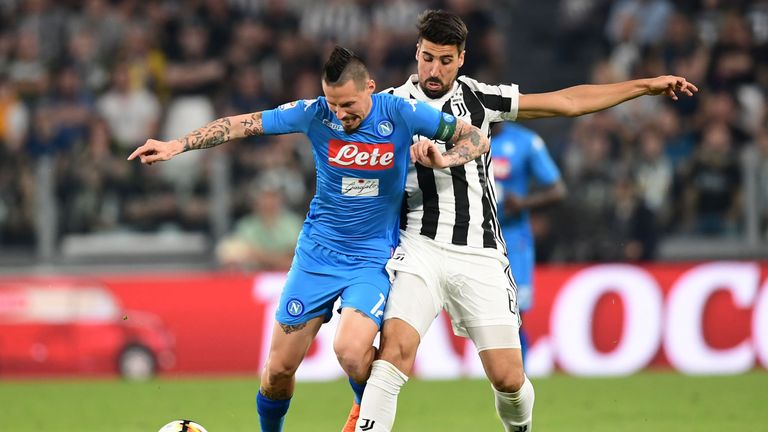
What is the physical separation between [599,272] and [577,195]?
0.91 m

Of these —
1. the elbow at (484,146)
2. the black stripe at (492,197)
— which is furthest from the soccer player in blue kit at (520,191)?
the elbow at (484,146)

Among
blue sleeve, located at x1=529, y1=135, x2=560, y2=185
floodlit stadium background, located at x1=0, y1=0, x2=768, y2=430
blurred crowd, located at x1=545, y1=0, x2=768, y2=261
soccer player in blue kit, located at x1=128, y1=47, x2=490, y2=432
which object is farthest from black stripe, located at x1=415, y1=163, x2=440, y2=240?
blurred crowd, located at x1=545, y1=0, x2=768, y2=261

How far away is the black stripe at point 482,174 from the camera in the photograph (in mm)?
6449

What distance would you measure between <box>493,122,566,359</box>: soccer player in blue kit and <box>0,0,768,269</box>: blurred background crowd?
316cm

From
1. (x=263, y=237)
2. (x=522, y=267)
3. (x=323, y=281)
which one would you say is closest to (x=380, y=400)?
(x=323, y=281)

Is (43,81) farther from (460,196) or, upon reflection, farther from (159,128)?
(460,196)

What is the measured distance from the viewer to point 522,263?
30.2 feet

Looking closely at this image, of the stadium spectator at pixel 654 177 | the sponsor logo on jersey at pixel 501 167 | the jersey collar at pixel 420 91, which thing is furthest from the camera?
the stadium spectator at pixel 654 177

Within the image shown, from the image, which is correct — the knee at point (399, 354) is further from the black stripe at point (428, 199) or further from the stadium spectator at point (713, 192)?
the stadium spectator at point (713, 192)

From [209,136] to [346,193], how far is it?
0.74 meters

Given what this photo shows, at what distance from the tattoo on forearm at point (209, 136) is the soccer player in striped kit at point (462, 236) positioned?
3.20 ft

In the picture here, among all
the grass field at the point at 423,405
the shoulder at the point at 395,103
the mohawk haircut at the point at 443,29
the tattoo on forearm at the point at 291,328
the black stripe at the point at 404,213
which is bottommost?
the grass field at the point at 423,405

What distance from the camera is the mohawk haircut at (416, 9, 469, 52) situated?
6230 mm

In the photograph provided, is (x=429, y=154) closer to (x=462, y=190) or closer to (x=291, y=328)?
(x=462, y=190)
